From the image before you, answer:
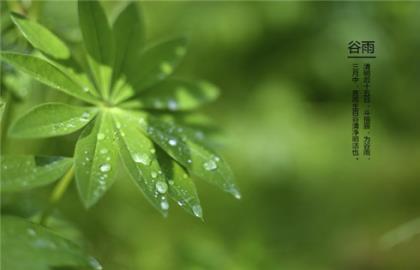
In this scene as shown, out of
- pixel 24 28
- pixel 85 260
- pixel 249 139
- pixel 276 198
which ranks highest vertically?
pixel 249 139

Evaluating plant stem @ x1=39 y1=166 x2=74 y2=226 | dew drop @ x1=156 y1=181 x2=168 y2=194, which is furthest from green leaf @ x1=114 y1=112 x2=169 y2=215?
plant stem @ x1=39 y1=166 x2=74 y2=226

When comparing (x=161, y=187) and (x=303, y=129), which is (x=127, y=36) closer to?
(x=161, y=187)

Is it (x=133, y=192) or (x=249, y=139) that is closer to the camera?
(x=133, y=192)

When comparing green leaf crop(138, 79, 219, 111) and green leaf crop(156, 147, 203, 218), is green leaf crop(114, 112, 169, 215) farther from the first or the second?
green leaf crop(138, 79, 219, 111)

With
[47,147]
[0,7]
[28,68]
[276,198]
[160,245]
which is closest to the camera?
[28,68]

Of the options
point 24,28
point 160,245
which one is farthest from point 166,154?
point 160,245

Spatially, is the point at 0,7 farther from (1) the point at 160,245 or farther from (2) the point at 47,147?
(1) the point at 160,245

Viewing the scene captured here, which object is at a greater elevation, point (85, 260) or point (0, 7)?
point (0, 7)

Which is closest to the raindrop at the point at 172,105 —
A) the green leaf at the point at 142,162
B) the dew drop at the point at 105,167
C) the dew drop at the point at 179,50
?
the dew drop at the point at 179,50

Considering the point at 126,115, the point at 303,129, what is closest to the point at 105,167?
the point at 126,115
